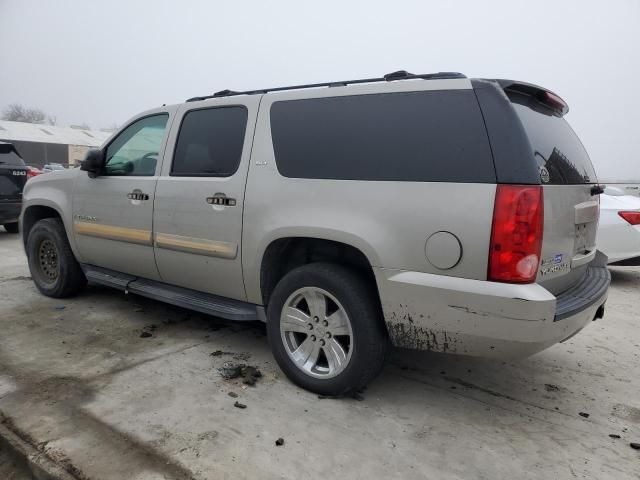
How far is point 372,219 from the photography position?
271cm

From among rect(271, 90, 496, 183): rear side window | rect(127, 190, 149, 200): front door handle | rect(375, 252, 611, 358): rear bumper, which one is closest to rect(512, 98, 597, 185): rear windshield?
rect(271, 90, 496, 183): rear side window

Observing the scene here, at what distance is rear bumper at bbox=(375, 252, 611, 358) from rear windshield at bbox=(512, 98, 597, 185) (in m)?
0.63

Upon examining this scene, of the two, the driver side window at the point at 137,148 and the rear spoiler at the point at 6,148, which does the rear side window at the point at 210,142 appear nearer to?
the driver side window at the point at 137,148

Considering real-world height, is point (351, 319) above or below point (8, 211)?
above

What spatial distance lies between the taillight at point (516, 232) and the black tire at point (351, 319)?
0.78 m

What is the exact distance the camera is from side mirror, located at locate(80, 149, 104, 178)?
4266 mm

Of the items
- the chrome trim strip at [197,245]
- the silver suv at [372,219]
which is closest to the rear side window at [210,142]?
the silver suv at [372,219]

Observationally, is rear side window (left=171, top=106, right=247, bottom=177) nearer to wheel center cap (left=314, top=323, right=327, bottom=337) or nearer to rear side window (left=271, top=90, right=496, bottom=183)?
rear side window (left=271, top=90, right=496, bottom=183)

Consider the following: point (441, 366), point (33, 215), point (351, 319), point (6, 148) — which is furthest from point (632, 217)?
point (6, 148)

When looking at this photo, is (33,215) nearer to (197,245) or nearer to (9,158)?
(197,245)

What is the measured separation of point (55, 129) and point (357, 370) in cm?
6043

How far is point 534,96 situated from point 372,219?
1.22 meters

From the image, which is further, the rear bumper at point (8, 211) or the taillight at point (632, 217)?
the rear bumper at point (8, 211)

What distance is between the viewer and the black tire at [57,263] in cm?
482
